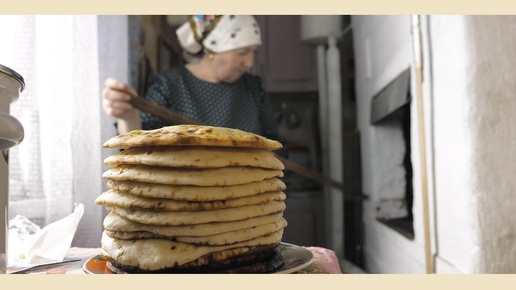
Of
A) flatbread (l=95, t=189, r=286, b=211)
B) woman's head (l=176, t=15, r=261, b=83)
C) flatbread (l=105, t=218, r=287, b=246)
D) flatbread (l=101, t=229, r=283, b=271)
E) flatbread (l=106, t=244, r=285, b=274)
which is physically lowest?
flatbread (l=106, t=244, r=285, b=274)

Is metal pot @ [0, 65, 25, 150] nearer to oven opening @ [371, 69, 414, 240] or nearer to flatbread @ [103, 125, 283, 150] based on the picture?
flatbread @ [103, 125, 283, 150]

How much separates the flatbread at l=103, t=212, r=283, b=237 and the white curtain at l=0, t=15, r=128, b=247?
0.11 meters

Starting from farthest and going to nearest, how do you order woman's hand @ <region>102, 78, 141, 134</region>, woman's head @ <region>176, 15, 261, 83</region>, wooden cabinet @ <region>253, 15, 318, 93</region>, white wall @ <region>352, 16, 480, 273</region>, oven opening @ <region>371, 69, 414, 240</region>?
wooden cabinet @ <region>253, 15, 318, 93</region>, oven opening @ <region>371, 69, 414, 240</region>, woman's head @ <region>176, 15, 261, 83</region>, white wall @ <region>352, 16, 480, 273</region>, woman's hand @ <region>102, 78, 141, 134</region>

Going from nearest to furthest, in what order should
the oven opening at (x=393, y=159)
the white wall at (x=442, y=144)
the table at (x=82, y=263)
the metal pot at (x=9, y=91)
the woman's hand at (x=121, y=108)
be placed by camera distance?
the metal pot at (x=9, y=91)
the table at (x=82, y=263)
the woman's hand at (x=121, y=108)
the white wall at (x=442, y=144)
the oven opening at (x=393, y=159)

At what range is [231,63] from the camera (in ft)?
3.46

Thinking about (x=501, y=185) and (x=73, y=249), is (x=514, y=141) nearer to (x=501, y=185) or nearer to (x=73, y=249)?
(x=501, y=185)

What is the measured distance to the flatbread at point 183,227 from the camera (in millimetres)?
388

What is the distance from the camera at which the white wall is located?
2.97 feet

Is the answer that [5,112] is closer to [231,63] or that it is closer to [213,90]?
[213,90]

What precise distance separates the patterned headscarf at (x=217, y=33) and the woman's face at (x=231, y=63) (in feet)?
0.07

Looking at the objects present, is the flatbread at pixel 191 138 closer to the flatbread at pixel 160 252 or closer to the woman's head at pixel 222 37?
the flatbread at pixel 160 252

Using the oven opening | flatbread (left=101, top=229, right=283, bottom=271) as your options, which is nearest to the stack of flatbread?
flatbread (left=101, top=229, right=283, bottom=271)

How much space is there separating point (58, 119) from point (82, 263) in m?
0.23

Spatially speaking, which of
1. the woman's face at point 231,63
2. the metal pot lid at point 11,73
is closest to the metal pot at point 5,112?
the metal pot lid at point 11,73
